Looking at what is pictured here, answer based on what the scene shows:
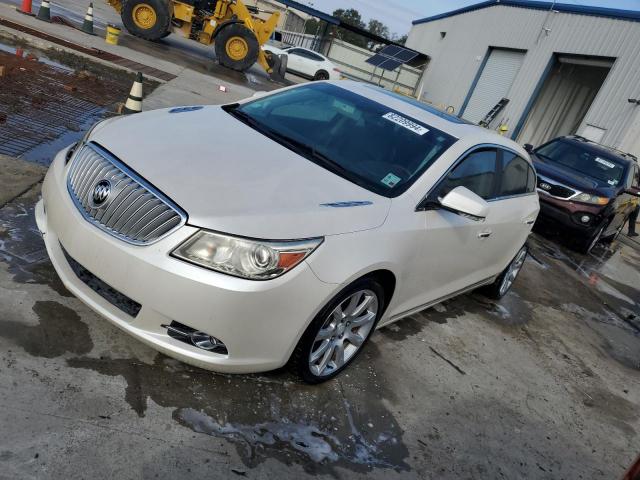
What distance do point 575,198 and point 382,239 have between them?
278 inches

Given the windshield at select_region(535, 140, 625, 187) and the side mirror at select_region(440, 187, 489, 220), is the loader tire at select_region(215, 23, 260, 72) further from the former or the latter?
the side mirror at select_region(440, 187, 489, 220)

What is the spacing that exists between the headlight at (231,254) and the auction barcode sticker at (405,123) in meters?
1.71

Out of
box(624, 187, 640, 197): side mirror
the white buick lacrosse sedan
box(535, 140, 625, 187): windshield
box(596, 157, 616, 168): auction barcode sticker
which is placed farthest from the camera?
box(596, 157, 616, 168): auction barcode sticker

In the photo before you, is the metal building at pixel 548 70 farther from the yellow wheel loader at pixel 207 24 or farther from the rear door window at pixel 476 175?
the rear door window at pixel 476 175

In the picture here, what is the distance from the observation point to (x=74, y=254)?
2705mm

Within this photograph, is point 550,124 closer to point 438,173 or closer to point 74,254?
point 438,173

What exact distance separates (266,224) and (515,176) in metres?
2.92

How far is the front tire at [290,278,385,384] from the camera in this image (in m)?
2.81

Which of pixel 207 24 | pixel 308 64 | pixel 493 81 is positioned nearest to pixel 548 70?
pixel 493 81

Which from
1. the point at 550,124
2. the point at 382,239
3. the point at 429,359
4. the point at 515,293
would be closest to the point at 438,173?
the point at 382,239

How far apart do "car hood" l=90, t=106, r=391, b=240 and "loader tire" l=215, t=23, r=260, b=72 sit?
1405 centimetres

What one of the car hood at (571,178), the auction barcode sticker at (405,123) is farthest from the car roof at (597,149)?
the auction barcode sticker at (405,123)

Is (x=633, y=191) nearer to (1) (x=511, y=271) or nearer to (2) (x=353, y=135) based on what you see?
(1) (x=511, y=271)

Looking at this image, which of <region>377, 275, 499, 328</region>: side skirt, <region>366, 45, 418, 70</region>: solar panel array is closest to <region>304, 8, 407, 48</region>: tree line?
<region>366, 45, 418, 70</region>: solar panel array
